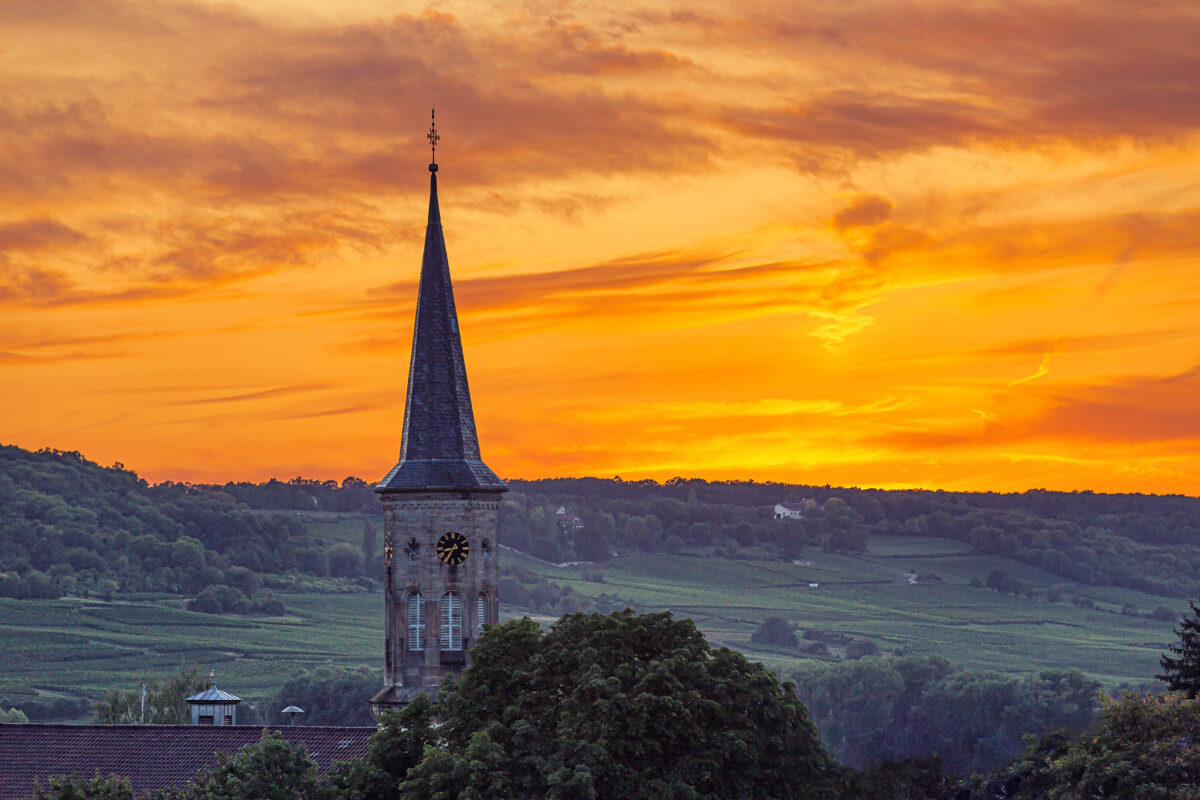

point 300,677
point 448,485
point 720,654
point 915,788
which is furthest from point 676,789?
point 300,677

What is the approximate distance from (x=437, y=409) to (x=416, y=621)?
31.0 ft

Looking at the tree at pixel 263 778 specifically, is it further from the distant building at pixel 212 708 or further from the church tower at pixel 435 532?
the distant building at pixel 212 708

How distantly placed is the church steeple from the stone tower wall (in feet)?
2.30

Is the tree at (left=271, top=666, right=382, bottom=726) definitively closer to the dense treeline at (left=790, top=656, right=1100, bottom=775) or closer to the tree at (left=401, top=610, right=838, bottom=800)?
the dense treeline at (left=790, top=656, right=1100, bottom=775)

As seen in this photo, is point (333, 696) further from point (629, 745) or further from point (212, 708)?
point (629, 745)

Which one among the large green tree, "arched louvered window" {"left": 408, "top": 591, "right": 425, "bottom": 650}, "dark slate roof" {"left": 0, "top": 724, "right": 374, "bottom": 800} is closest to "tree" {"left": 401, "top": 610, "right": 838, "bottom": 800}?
the large green tree

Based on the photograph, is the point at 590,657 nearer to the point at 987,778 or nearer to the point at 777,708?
the point at 777,708

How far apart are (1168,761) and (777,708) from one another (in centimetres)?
1182

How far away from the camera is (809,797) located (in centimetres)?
5369

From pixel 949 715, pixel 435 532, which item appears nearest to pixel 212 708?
pixel 435 532

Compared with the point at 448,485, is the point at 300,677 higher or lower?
lower

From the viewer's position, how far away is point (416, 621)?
2965 inches

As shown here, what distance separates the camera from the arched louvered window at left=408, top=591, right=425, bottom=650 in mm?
75000

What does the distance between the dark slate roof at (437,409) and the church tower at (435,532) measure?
4 centimetres
